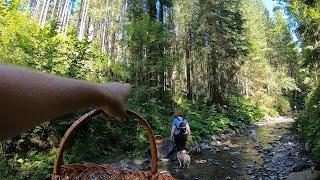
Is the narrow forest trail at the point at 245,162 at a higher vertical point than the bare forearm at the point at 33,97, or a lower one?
lower

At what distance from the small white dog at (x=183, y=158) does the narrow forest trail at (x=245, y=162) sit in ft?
0.58

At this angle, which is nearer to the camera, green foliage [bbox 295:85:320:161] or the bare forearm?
the bare forearm

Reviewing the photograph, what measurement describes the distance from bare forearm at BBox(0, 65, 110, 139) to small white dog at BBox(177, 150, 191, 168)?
9.55 metres

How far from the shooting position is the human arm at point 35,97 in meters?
0.77

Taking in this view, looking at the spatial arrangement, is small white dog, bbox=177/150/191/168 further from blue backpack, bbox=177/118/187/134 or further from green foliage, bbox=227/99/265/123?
green foliage, bbox=227/99/265/123

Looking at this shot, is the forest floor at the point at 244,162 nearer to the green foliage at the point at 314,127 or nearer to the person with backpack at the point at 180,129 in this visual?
the green foliage at the point at 314,127

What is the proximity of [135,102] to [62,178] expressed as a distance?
41.5 feet

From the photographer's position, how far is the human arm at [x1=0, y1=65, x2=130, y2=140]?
2.54 feet

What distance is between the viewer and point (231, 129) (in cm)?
2053

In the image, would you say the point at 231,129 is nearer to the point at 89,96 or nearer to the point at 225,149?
Result: the point at 225,149

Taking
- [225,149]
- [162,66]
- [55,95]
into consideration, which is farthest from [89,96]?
[162,66]

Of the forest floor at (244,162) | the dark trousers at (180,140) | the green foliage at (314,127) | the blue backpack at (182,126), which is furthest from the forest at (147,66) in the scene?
the blue backpack at (182,126)

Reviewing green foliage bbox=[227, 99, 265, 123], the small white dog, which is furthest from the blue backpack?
green foliage bbox=[227, 99, 265, 123]

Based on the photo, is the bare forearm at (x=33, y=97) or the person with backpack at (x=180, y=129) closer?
the bare forearm at (x=33, y=97)
